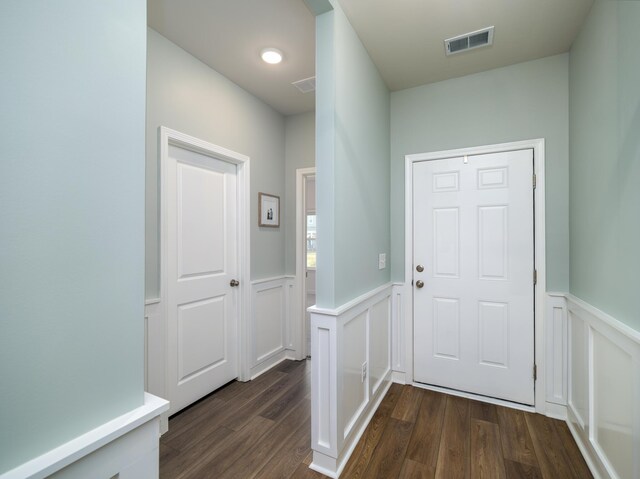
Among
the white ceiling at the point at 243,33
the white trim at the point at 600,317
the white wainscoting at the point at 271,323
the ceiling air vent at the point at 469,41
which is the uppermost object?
the white ceiling at the point at 243,33

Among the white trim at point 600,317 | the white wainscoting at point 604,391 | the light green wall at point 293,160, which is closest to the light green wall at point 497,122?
the white trim at point 600,317

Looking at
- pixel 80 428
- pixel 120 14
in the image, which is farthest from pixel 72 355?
pixel 120 14

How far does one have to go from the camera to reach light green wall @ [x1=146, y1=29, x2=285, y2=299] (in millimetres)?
2039

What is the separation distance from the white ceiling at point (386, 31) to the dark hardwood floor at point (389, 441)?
105 inches

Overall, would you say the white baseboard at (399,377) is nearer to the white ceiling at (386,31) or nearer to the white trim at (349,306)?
the white trim at (349,306)

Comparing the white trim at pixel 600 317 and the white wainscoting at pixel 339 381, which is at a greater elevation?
the white trim at pixel 600 317

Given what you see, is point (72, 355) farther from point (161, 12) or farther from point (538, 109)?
point (538, 109)

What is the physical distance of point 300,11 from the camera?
1.86 m

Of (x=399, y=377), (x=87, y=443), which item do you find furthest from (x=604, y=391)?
(x=87, y=443)

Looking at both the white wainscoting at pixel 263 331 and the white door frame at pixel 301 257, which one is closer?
the white wainscoting at pixel 263 331

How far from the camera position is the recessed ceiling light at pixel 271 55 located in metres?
2.22

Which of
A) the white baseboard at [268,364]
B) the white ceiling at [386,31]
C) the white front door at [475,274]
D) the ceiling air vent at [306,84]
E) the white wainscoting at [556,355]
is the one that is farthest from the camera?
the white baseboard at [268,364]

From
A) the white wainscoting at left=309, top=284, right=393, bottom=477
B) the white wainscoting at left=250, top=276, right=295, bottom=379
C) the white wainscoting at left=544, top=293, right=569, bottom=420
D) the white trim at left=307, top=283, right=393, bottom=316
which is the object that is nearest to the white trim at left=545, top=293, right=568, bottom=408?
the white wainscoting at left=544, top=293, right=569, bottom=420

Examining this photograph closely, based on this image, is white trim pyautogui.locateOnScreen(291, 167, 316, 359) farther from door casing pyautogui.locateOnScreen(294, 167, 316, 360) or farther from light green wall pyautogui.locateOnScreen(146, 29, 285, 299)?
light green wall pyautogui.locateOnScreen(146, 29, 285, 299)
